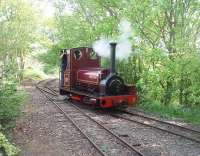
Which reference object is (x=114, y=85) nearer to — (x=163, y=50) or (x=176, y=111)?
(x=163, y=50)

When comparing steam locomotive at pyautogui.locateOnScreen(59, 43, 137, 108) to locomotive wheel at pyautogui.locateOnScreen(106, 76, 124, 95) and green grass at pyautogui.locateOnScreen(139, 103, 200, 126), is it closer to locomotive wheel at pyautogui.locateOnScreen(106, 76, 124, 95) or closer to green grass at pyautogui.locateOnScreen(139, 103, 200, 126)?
locomotive wheel at pyautogui.locateOnScreen(106, 76, 124, 95)

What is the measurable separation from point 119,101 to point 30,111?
3.60 meters

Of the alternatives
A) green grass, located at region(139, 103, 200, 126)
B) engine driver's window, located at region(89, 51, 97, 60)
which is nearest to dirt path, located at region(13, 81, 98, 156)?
green grass, located at region(139, 103, 200, 126)

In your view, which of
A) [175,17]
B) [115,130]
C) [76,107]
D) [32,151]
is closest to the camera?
[32,151]

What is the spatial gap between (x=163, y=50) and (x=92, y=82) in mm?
3177

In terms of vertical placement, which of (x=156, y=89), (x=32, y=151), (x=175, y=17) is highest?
(x=175, y=17)

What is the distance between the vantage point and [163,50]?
14594 mm

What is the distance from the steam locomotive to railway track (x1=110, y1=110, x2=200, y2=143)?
66cm

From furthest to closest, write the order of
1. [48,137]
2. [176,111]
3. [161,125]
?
[176,111] → [161,125] → [48,137]

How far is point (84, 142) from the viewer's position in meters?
9.80

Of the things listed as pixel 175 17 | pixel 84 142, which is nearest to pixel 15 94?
pixel 84 142

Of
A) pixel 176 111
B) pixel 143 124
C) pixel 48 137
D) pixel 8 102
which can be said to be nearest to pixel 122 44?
pixel 176 111

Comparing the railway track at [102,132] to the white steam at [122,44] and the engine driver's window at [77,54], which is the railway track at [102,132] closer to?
the engine driver's window at [77,54]

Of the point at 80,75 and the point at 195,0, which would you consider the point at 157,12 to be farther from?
the point at 80,75
